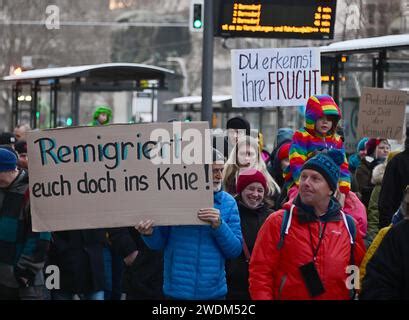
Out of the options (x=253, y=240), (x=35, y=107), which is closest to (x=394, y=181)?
(x=253, y=240)

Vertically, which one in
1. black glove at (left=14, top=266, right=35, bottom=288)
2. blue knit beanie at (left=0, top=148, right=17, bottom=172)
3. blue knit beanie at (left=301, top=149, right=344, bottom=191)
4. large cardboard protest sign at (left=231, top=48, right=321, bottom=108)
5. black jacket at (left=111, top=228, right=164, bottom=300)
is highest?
large cardboard protest sign at (left=231, top=48, right=321, bottom=108)

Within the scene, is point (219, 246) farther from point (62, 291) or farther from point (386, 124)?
point (386, 124)

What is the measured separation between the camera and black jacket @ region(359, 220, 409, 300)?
19.0 ft

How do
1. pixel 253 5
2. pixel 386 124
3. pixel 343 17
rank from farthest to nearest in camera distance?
pixel 343 17
pixel 253 5
pixel 386 124

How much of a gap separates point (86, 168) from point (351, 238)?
1.86m

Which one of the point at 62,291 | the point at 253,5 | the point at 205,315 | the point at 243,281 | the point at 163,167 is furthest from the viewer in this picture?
the point at 253,5

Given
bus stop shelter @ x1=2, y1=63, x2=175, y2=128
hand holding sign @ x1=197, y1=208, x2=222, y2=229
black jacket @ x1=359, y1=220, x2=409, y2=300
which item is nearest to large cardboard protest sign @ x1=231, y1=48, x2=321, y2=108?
hand holding sign @ x1=197, y1=208, x2=222, y2=229

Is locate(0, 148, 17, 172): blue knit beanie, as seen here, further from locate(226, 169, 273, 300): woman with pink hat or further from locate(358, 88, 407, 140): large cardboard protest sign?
locate(358, 88, 407, 140): large cardboard protest sign

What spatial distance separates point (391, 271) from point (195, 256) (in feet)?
6.68

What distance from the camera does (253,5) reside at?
54.0ft

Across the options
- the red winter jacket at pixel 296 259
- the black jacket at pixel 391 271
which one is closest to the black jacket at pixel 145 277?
the red winter jacket at pixel 296 259

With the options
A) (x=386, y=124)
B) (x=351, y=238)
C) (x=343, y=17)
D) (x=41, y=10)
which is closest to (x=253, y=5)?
(x=386, y=124)

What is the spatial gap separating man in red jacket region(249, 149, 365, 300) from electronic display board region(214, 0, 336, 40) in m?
9.57

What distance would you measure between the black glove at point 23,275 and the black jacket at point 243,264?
4.25 feet
